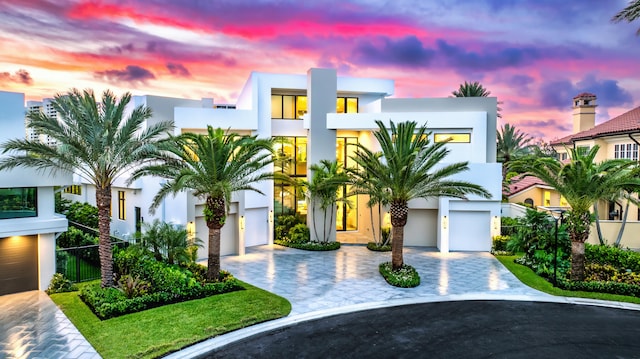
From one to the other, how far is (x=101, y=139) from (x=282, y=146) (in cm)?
1265

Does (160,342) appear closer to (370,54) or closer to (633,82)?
(370,54)

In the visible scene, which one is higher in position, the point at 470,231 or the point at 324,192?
the point at 324,192

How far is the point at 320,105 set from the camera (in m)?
25.4

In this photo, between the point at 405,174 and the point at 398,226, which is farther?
the point at 398,226

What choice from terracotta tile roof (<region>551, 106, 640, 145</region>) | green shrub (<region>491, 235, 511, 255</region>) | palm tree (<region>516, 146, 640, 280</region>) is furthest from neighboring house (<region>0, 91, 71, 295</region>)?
terracotta tile roof (<region>551, 106, 640, 145</region>)

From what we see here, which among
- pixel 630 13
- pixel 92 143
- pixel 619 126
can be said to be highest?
pixel 630 13

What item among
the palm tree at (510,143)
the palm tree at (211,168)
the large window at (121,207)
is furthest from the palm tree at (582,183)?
the palm tree at (510,143)

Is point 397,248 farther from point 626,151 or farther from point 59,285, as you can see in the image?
point 626,151

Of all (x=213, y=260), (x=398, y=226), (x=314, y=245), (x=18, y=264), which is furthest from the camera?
(x=314, y=245)

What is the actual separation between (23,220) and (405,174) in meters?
14.5

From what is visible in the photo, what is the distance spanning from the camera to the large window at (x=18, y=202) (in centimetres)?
1534

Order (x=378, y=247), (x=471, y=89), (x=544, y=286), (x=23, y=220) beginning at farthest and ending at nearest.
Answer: (x=471, y=89)
(x=378, y=247)
(x=544, y=286)
(x=23, y=220)

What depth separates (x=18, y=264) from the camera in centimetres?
1588

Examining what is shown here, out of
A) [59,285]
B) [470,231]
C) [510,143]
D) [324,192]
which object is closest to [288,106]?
[324,192]
